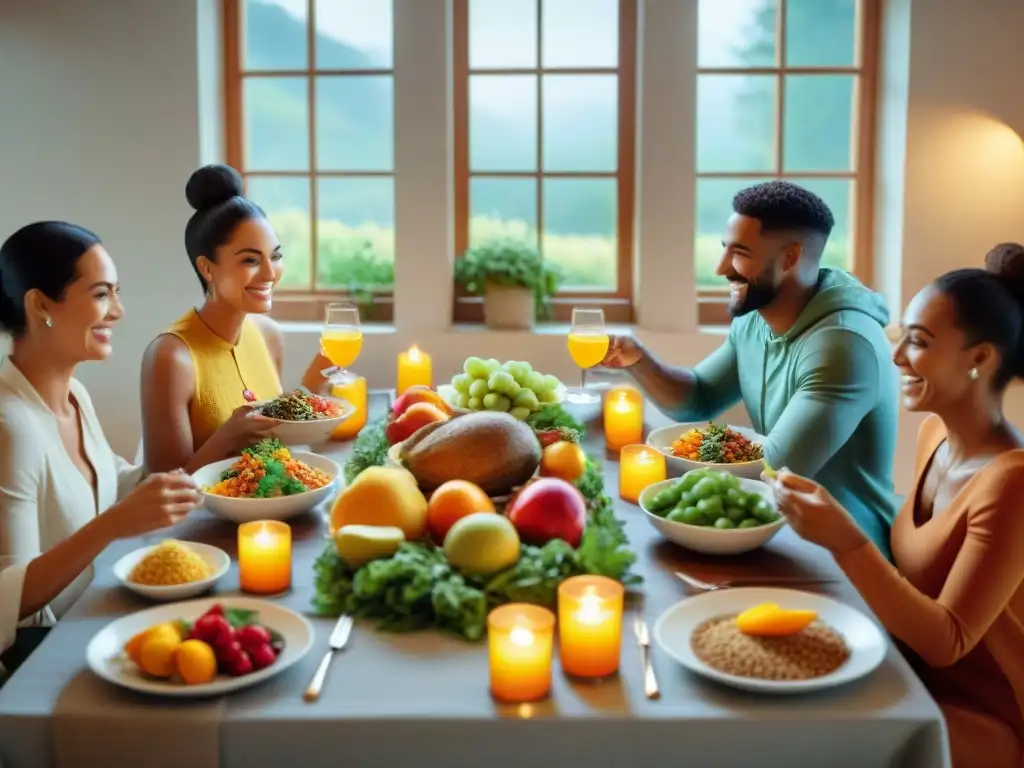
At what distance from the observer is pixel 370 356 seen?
3.69 meters

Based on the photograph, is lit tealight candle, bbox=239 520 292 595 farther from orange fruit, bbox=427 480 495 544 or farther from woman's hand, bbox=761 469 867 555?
woman's hand, bbox=761 469 867 555

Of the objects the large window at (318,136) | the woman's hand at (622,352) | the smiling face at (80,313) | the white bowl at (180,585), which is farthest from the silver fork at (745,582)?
the large window at (318,136)

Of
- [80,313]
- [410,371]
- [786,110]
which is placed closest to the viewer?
[80,313]

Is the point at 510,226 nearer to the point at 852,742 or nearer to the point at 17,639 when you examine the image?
the point at 17,639

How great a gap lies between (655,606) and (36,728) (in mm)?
748

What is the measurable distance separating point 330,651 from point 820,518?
24.9 inches

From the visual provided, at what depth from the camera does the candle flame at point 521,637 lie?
3.74 feet

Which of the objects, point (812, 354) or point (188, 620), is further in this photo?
point (812, 354)

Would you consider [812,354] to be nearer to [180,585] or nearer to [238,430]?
[238,430]

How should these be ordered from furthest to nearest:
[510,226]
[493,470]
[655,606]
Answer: [510,226] → [493,470] → [655,606]

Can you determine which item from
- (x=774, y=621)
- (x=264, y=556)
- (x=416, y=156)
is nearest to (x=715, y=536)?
(x=774, y=621)

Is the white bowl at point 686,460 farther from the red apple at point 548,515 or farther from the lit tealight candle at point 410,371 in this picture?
the lit tealight candle at point 410,371

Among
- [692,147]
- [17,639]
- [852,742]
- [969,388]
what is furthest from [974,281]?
[692,147]

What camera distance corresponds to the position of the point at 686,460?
2088mm
